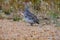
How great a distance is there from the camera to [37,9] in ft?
13.3

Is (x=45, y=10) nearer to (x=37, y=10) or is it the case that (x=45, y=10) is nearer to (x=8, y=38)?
(x=37, y=10)

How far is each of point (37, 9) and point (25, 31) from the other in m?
1.09

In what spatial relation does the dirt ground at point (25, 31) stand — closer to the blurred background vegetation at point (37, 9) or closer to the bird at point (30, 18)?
the bird at point (30, 18)

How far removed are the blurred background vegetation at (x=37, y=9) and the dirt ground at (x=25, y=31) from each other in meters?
0.26

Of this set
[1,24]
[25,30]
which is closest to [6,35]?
[25,30]

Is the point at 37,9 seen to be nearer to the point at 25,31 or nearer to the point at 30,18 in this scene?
the point at 30,18

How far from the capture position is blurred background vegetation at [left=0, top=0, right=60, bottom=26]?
3.67m

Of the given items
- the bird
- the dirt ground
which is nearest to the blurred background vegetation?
the bird

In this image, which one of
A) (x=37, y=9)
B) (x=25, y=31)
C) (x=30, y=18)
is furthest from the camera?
(x=37, y=9)

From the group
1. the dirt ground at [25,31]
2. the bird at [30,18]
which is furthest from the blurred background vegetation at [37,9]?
the dirt ground at [25,31]

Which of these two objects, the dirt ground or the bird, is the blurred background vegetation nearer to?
the bird

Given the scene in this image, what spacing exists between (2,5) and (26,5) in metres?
0.48

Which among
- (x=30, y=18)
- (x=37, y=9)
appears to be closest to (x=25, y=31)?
(x=30, y=18)

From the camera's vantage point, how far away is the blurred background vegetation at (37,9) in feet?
12.0
